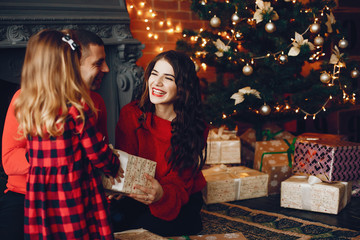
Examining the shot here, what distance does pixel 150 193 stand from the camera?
161 centimetres


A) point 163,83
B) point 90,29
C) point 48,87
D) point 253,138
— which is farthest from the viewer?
point 253,138

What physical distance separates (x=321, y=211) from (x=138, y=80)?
140 centimetres

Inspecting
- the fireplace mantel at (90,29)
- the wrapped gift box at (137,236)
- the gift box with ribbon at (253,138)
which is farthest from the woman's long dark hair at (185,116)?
the gift box with ribbon at (253,138)

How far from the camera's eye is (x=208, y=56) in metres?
2.73

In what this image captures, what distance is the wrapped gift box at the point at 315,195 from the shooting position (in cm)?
219

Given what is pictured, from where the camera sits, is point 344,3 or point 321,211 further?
point 344,3

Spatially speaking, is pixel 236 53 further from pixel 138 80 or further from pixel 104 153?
pixel 104 153

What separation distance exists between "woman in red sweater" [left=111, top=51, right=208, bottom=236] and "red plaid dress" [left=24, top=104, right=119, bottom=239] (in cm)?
47

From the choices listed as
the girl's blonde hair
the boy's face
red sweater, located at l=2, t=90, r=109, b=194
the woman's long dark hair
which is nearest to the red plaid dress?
the girl's blonde hair

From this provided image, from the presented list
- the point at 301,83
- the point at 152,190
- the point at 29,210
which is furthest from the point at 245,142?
the point at 29,210

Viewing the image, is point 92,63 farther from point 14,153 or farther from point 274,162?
point 274,162

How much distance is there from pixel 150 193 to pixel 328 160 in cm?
119

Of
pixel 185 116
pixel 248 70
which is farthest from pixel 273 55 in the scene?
pixel 185 116

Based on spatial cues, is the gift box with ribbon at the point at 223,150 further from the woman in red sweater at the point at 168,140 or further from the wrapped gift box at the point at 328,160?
the woman in red sweater at the point at 168,140
